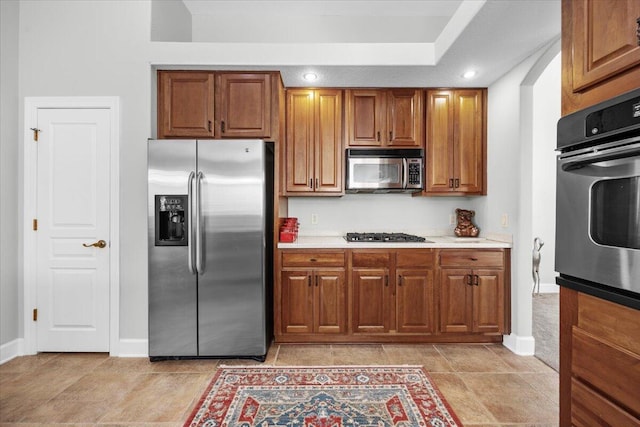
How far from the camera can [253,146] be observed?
278 cm

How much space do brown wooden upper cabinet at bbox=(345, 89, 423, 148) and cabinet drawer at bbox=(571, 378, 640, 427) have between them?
99.9 inches

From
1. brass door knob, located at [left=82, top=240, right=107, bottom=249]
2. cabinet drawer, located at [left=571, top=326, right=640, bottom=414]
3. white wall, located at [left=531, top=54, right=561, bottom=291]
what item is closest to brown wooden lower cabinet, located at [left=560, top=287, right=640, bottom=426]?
cabinet drawer, located at [left=571, top=326, right=640, bottom=414]

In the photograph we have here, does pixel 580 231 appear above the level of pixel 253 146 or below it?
below

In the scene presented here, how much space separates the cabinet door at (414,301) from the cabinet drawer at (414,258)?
6 centimetres

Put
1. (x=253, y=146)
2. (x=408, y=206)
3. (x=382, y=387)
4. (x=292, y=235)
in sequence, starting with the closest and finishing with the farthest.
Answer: (x=382, y=387) → (x=253, y=146) → (x=292, y=235) → (x=408, y=206)

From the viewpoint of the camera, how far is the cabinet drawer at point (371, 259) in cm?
312

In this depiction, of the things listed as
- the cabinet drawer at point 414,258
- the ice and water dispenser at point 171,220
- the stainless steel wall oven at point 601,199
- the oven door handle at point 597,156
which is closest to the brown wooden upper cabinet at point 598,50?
the stainless steel wall oven at point 601,199

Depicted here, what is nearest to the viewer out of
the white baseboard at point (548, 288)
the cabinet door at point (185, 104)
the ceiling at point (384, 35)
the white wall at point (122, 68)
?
the ceiling at point (384, 35)

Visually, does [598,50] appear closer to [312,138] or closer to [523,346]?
[312,138]

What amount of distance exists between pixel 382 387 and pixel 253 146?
6.56 feet

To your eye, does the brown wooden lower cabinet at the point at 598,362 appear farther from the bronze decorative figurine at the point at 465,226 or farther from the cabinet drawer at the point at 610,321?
the bronze decorative figurine at the point at 465,226

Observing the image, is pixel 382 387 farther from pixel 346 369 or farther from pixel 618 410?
pixel 618 410

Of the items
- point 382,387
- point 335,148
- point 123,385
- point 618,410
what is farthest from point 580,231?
point 123,385

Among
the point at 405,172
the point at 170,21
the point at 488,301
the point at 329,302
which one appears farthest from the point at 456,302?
the point at 170,21
